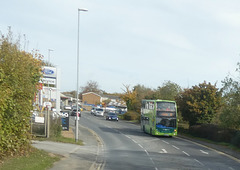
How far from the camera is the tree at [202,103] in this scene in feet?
116

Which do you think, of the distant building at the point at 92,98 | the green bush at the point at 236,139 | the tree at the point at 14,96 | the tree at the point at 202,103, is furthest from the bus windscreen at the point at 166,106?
the distant building at the point at 92,98

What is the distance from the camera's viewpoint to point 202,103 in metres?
35.2

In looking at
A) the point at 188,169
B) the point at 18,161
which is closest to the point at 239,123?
the point at 188,169

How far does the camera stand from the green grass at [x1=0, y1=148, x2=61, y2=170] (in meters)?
11.6

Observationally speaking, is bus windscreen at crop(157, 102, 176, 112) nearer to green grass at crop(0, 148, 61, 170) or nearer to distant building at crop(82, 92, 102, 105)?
green grass at crop(0, 148, 61, 170)

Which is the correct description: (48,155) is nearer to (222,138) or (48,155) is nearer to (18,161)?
(18,161)

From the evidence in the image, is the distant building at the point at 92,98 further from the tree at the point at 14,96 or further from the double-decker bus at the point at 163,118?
the tree at the point at 14,96

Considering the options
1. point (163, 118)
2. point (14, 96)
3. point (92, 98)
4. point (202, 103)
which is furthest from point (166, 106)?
point (92, 98)

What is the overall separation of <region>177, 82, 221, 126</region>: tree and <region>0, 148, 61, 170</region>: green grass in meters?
22.9

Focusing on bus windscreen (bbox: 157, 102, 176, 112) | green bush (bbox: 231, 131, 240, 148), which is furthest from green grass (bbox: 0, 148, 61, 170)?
bus windscreen (bbox: 157, 102, 176, 112)

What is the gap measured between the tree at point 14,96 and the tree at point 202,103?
2400 cm

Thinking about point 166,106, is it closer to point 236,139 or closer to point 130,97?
point 236,139

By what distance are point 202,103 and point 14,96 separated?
82.9 feet

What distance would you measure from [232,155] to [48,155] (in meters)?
12.4
